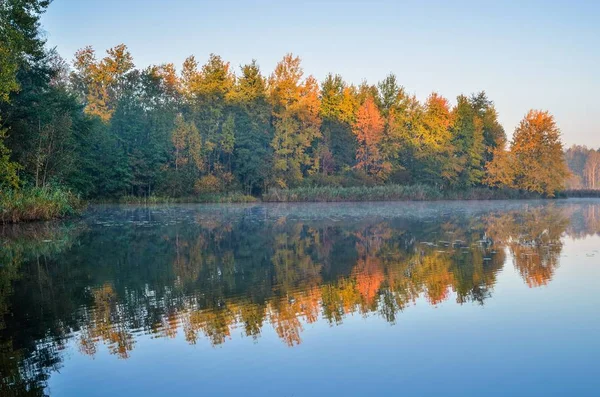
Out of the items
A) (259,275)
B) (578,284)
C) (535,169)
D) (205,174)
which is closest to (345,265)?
(259,275)

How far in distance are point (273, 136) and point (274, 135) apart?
10.2 inches

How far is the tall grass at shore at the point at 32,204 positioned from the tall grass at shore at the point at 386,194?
997 inches

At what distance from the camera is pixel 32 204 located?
76.6 ft

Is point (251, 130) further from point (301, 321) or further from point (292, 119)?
point (301, 321)

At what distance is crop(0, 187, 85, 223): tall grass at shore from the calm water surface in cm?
919

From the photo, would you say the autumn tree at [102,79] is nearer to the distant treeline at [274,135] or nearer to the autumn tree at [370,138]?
the distant treeline at [274,135]

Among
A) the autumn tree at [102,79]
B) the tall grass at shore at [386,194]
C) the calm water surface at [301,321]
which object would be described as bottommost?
the calm water surface at [301,321]

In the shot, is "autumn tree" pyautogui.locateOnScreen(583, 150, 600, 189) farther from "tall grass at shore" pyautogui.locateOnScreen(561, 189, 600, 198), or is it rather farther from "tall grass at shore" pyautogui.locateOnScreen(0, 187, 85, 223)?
"tall grass at shore" pyautogui.locateOnScreen(0, 187, 85, 223)

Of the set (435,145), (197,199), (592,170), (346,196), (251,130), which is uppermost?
(251,130)

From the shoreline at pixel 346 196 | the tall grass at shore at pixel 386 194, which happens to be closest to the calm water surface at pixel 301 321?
the shoreline at pixel 346 196

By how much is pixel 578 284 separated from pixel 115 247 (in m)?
12.5

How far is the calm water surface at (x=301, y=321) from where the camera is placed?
5238 mm

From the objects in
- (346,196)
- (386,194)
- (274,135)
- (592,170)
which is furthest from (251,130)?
(592,170)

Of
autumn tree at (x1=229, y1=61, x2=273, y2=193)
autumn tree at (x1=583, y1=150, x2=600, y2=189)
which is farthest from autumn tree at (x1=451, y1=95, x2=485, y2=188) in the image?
autumn tree at (x1=583, y1=150, x2=600, y2=189)
